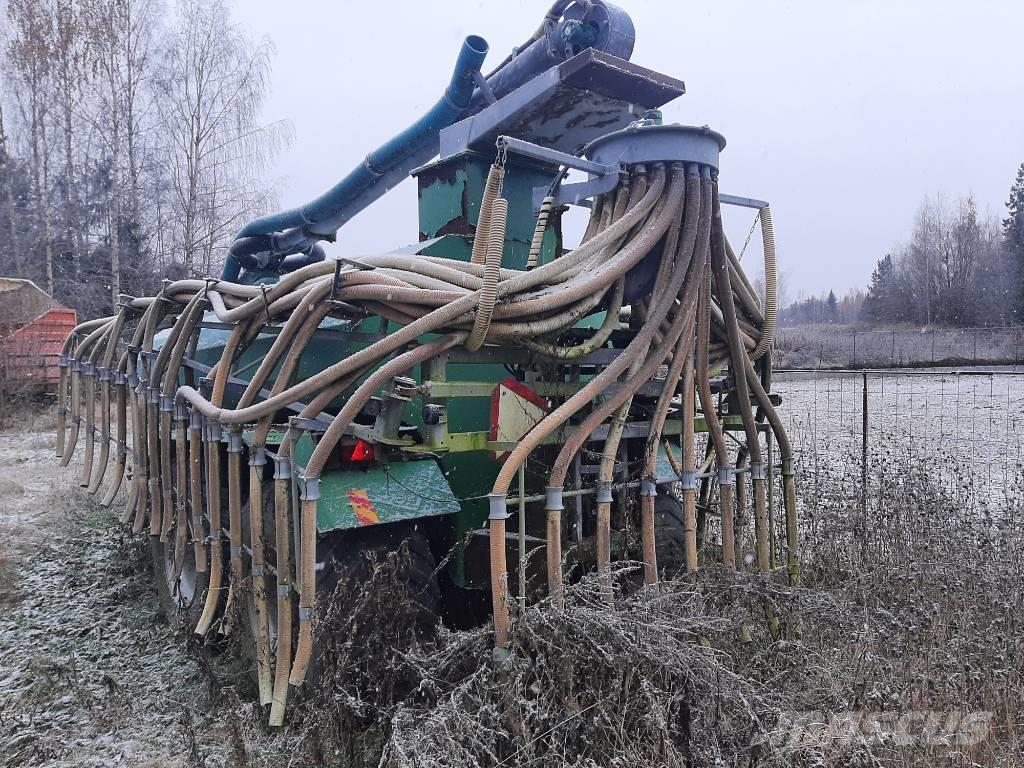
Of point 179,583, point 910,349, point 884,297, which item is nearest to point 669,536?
point 179,583

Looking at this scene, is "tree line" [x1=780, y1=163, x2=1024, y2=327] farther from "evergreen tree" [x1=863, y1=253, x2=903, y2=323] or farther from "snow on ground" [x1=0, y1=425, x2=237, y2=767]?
"snow on ground" [x1=0, y1=425, x2=237, y2=767]

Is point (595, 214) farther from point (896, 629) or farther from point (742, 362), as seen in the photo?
point (896, 629)

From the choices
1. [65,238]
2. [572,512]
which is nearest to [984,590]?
[572,512]

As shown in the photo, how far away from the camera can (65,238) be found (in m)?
21.0

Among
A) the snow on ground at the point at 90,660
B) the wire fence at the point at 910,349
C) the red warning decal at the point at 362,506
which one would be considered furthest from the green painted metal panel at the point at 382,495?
the wire fence at the point at 910,349

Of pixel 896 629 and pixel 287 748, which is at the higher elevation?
pixel 896 629

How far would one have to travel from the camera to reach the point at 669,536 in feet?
11.7

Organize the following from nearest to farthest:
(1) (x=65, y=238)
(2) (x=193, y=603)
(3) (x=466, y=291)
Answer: (3) (x=466, y=291), (2) (x=193, y=603), (1) (x=65, y=238)

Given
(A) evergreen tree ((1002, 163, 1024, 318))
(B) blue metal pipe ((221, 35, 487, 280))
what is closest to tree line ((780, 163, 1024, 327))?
(A) evergreen tree ((1002, 163, 1024, 318))

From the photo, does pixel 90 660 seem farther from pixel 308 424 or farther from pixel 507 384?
pixel 507 384

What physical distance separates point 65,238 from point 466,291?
22447 mm

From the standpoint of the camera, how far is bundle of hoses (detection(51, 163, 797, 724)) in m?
2.54

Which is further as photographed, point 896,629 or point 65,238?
point 65,238

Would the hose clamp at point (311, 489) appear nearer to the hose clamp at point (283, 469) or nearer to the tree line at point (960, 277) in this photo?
the hose clamp at point (283, 469)
